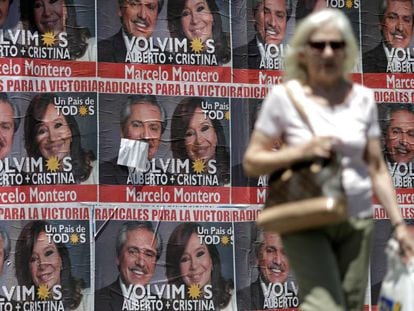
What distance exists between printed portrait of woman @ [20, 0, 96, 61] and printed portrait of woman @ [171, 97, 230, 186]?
69cm

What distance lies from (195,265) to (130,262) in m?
0.43

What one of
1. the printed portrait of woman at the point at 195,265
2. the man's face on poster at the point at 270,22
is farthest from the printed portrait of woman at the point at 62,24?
the printed portrait of woman at the point at 195,265

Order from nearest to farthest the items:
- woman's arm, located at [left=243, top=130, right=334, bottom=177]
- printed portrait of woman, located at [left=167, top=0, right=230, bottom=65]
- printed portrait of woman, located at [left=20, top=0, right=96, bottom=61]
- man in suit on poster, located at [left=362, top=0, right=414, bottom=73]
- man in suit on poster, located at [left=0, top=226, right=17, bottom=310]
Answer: woman's arm, located at [left=243, top=130, right=334, bottom=177]
man in suit on poster, located at [left=0, top=226, right=17, bottom=310]
printed portrait of woman, located at [left=20, top=0, right=96, bottom=61]
printed portrait of woman, located at [left=167, top=0, right=230, bottom=65]
man in suit on poster, located at [left=362, top=0, right=414, bottom=73]

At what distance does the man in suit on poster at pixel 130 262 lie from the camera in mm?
6820

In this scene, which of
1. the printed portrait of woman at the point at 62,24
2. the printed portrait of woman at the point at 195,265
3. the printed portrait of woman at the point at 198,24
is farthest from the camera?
the printed portrait of woman at the point at 198,24

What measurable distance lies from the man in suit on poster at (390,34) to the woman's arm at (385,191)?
350 cm

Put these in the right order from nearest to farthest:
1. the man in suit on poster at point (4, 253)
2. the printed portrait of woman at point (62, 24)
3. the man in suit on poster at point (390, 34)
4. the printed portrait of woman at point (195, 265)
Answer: the man in suit on poster at point (4, 253)
the printed portrait of woman at point (62, 24)
the printed portrait of woman at point (195, 265)
the man in suit on poster at point (390, 34)

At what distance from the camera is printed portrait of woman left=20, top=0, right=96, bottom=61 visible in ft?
22.3

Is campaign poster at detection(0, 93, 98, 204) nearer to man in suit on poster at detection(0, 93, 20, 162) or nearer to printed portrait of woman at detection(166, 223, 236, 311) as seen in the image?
man in suit on poster at detection(0, 93, 20, 162)

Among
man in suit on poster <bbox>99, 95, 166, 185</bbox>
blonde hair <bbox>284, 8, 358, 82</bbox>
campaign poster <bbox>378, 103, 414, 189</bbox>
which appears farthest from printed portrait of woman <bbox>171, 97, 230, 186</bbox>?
blonde hair <bbox>284, 8, 358, 82</bbox>

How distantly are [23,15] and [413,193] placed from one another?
2.87m

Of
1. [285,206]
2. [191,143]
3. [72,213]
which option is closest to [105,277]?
[72,213]

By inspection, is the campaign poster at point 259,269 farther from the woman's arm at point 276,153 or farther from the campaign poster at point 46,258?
the woman's arm at point 276,153

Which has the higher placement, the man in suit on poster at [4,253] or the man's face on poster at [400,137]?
the man's face on poster at [400,137]
